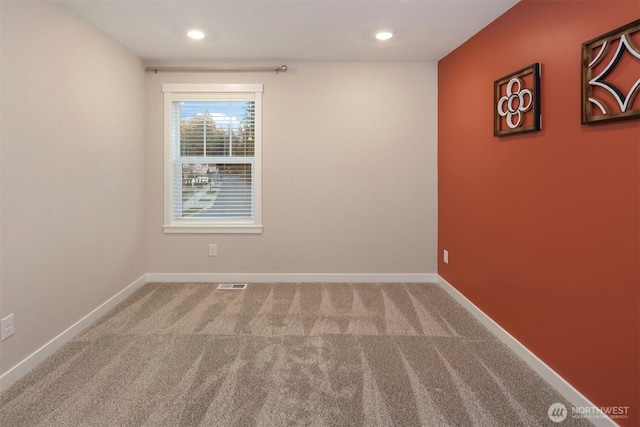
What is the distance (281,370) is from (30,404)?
1.30 meters

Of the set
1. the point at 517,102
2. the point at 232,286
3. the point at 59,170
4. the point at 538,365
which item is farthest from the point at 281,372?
the point at 517,102

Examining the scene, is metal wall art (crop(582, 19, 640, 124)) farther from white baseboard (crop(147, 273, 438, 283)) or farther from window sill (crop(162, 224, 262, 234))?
window sill (crop(162, 224, 262, 234))

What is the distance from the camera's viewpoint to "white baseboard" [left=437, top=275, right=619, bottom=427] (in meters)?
1.72

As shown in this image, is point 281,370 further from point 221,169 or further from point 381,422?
point 221,169

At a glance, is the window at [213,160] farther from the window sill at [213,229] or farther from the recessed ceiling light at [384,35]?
the recessed ceiling light at [384,35]

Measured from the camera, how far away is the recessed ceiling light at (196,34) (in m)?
2.90

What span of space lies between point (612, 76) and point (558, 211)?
0.72 m

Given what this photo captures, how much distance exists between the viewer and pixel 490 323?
2.66m

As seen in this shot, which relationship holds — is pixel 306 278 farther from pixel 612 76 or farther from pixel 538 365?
pixel 612 76

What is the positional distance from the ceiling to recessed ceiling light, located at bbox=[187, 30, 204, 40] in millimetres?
51

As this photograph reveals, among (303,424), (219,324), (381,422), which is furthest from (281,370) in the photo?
(219,324)

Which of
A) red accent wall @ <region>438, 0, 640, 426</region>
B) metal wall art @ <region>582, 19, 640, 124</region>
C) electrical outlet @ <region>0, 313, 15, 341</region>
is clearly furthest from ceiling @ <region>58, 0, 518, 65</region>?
electrical outlet @ <region>0, 313, 15, 341</region>

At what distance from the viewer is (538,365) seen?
2090mm

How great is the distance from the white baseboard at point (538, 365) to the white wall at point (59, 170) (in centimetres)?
310
